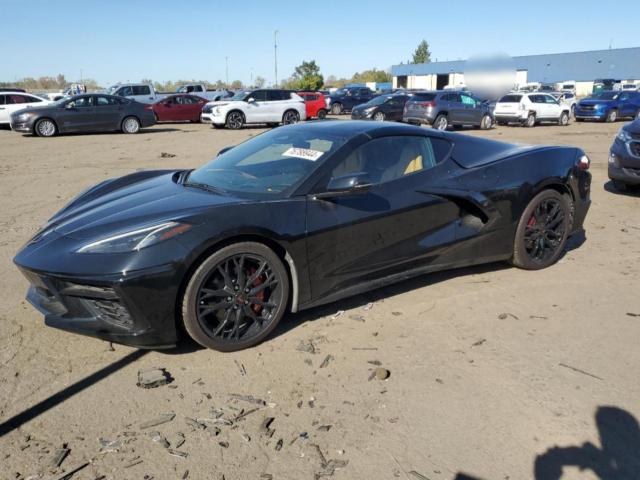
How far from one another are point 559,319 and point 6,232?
5.93m

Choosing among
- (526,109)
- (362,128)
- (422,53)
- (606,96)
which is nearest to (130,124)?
(526,109)

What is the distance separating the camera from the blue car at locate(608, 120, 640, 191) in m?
8.17

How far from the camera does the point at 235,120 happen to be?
21.9 m

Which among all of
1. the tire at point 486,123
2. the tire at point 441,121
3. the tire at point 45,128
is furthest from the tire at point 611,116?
the tire at point 45,128

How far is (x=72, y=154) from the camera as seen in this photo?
13703 millimetres

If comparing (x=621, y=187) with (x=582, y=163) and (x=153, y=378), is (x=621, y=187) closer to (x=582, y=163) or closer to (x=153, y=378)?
(x=582, y=163)

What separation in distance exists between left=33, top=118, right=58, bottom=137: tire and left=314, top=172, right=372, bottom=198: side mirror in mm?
17662

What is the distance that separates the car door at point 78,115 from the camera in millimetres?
18641

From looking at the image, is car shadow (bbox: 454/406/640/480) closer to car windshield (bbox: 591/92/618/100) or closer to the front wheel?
the front wheel

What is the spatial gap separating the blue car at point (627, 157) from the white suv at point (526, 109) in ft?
53.5

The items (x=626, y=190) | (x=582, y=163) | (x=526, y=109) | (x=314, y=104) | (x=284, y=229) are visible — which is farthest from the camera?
(x=314, y=104)

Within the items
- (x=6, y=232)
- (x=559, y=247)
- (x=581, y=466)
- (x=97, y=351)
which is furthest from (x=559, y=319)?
(x=6, y=232)

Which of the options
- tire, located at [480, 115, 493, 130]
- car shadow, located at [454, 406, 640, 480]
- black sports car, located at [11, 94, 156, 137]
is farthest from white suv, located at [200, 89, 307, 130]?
car shadow, located at [454, 406, 640, 480]

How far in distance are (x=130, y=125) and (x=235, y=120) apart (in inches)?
161
